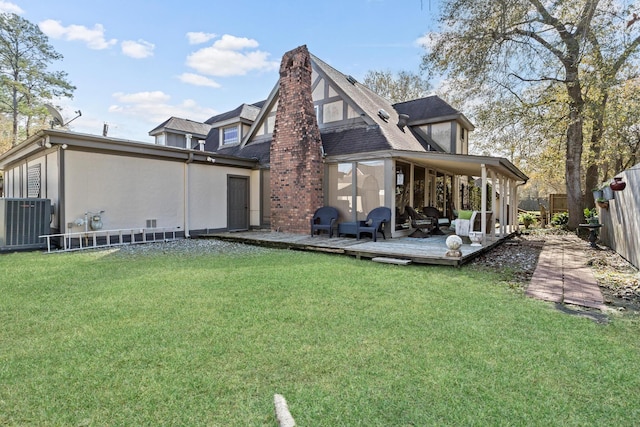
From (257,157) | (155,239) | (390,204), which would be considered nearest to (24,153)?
(155,239)

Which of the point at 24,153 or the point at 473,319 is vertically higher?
the point at 24,153

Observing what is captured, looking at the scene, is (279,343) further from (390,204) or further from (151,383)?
(390,204)

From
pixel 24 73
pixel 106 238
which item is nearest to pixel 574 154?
pixel 106 238

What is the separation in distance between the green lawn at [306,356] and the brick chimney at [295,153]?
5.53 metres

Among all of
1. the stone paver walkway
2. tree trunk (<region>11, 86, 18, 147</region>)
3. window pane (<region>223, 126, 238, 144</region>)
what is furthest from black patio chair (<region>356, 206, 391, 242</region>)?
tree trunk (<region>11, 86, 18, 147</region>)

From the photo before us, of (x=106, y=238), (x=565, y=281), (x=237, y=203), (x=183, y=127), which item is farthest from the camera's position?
(x=183, y=127)

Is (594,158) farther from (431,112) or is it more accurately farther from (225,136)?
(225,136)

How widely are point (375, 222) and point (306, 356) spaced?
6644mm

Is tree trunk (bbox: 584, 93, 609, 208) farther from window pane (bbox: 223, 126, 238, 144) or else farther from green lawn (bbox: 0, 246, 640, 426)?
window pane (bbox: 223, 126, 238, 144)

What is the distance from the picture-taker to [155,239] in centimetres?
966

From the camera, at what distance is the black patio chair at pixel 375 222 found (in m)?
8.79

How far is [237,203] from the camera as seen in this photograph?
38.7 feet

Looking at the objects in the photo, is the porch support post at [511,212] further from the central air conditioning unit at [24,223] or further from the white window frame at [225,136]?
the central air conditioning unit at [24,223]

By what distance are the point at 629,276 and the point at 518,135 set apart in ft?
31.2
